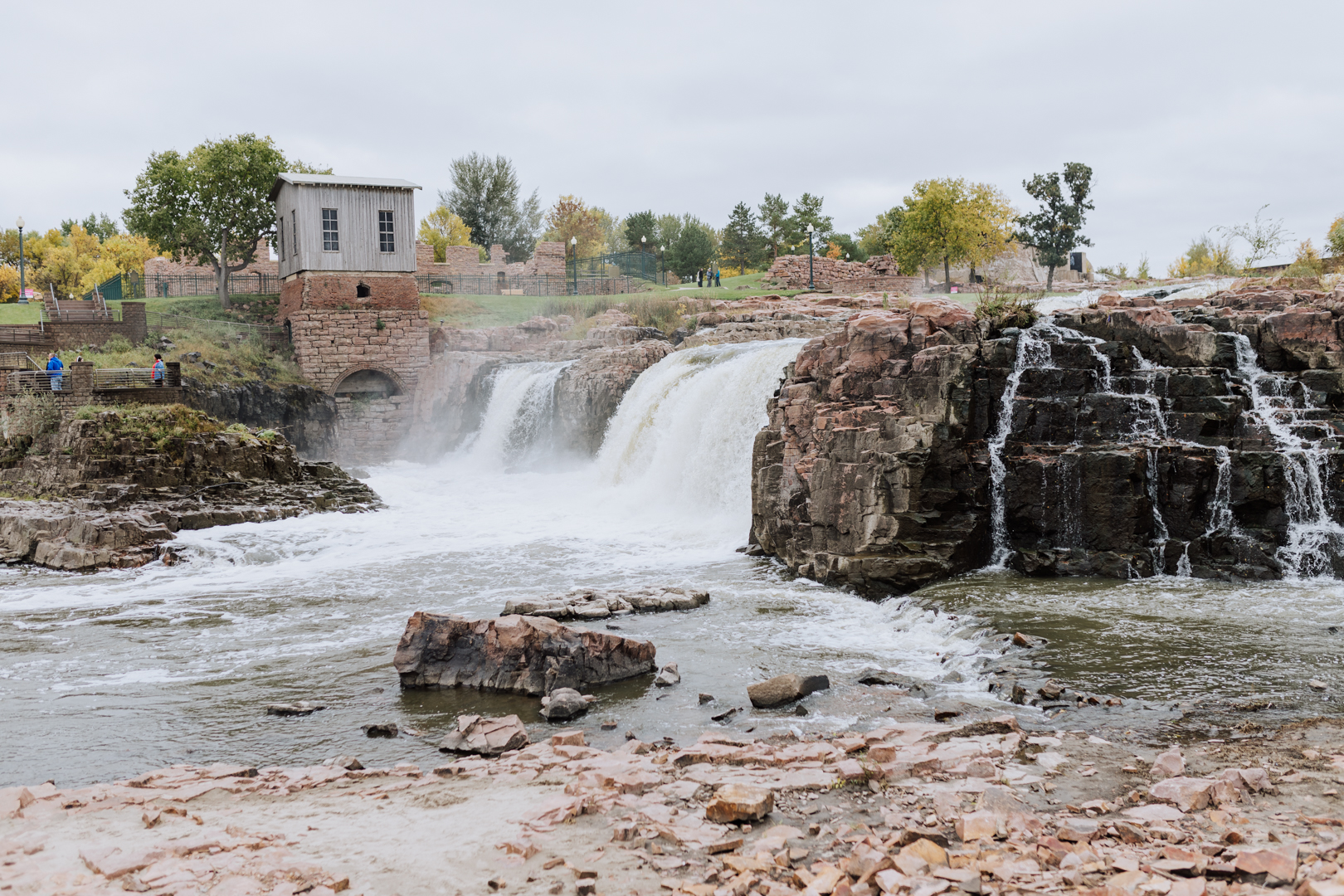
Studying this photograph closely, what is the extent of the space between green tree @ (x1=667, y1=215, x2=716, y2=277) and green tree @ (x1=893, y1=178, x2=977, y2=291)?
13.1 m

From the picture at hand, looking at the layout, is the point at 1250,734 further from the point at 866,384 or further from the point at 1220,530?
the point at 866,384

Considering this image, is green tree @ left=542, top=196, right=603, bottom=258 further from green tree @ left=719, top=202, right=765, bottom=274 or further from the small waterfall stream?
the small waterfall stream

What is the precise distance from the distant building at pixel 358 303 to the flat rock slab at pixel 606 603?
21.5 meters

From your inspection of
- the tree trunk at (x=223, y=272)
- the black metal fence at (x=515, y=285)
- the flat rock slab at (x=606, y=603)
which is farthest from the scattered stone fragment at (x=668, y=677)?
the tree trunk at (x=223, y=272)

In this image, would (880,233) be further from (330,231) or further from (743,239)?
(330,231)

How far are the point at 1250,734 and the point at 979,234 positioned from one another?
3592cm

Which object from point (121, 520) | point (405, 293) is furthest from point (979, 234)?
point (121, 520)

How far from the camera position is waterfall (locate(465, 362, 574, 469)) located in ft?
85.0

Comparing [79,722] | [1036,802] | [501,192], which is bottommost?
[79,722]

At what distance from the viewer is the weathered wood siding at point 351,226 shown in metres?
31.7

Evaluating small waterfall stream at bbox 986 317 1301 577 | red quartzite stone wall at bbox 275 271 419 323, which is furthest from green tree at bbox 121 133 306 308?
small waterfall stream at bbox 986 317 1301 577

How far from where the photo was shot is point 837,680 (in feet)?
27.8

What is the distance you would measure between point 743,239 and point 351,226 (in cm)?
3110

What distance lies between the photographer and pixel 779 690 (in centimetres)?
787
